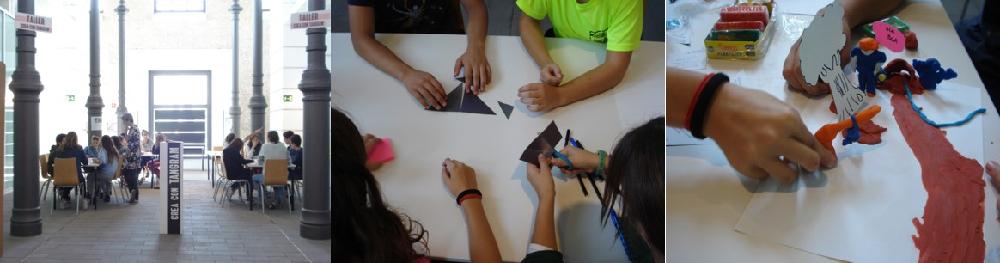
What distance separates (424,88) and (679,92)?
759 millimetres

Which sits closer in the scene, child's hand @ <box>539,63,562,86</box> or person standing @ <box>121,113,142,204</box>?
child's hand @ <box>539,63,562,86</box>

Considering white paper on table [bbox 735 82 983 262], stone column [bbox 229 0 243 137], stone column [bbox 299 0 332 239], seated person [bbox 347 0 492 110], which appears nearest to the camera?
seated person [bbox 347 0 492 110]

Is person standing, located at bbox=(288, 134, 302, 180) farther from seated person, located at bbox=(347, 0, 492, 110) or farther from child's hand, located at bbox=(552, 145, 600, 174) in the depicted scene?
child's hand, located at bbox=(552, 145, 600, 174)

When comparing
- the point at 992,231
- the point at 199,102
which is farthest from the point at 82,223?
the point at 992,231

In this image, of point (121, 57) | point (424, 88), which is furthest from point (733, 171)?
point (121, 57)

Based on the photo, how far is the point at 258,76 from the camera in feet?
8.64

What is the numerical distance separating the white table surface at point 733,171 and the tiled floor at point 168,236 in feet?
4.27

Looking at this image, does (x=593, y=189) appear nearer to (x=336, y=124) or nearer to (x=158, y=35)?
(x=336, y=124)

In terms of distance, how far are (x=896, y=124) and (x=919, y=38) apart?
0.87 ft

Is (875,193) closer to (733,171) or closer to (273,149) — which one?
(733,171)

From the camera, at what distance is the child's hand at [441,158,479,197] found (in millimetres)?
1932

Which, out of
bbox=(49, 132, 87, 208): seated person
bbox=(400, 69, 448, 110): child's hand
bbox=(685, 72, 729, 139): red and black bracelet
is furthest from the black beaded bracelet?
bbox=(49, 132, 87, 208): seated person

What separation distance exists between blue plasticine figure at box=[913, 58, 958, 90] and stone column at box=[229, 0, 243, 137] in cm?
232

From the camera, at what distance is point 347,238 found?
196cm
